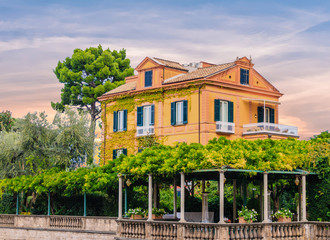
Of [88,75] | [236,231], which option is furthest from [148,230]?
[88,75]

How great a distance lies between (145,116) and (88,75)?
21801mm

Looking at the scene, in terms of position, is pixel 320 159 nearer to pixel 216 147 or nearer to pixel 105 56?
pixel 216 147

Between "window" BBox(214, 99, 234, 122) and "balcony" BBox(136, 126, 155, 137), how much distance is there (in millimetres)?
5290

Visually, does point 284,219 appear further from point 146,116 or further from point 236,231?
point 146,116

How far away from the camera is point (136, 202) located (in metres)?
33.6

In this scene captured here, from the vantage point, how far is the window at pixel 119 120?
4691 centimetres

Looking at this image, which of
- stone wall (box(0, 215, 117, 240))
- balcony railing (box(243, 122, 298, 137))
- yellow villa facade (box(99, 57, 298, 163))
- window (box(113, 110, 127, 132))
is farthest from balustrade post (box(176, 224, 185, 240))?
window (box(113, 110, 127, 132))

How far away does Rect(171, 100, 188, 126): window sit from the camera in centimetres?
4178

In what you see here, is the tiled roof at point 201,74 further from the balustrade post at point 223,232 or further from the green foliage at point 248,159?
the balustrade post at point 223,232

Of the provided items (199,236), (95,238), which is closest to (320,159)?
(199,236)

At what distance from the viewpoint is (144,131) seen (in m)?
44.5

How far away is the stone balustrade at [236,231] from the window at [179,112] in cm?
1797

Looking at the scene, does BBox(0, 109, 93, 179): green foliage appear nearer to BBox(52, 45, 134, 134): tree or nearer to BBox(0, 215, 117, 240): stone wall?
BBox(0, 215, 117, 240): stone wall

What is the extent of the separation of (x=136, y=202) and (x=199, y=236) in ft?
38.1
